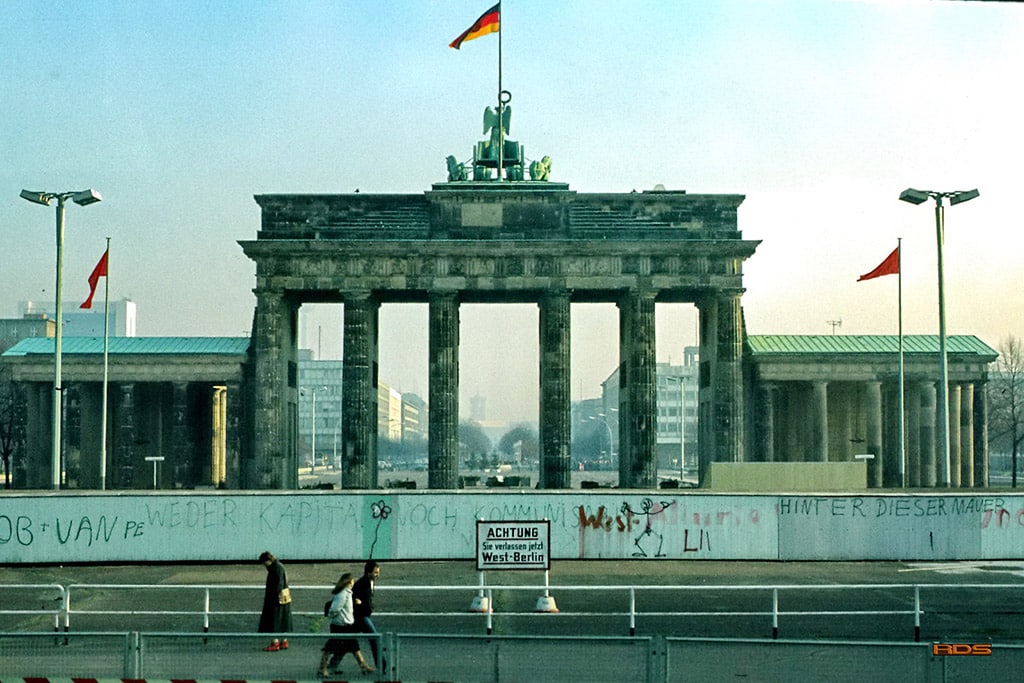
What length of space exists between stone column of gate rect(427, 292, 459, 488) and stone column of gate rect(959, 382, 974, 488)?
31787 millimetres

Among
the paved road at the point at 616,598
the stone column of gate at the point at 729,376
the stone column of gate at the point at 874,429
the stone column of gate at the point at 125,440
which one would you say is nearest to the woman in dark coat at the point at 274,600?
the paved road at the point at 616,598

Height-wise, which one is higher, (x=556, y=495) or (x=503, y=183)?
(x=503, y=183)

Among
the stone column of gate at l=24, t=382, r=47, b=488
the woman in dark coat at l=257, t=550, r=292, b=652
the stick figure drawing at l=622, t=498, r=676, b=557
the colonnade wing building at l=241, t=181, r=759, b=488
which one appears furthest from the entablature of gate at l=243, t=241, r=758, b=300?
the woman in dark coat at l=257, t=550, r=292, b=652

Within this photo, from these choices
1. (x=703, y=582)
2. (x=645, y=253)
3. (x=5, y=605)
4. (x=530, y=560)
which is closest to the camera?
(x=530, y=560)

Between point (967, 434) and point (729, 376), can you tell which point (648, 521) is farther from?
point (967, 434)

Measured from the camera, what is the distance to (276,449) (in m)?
71.3

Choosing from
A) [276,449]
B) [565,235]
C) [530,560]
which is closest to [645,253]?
[565,235]

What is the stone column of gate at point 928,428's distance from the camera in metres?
78.2

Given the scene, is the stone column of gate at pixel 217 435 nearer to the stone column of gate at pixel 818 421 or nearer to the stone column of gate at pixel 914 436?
the stone column of gate at pixel 818 421

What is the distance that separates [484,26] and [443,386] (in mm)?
19077

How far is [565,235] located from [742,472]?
20005mm

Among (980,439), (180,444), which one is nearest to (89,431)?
(180,444)

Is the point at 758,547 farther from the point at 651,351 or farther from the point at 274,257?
the point at 274,257

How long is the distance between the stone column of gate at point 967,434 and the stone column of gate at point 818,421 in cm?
862
